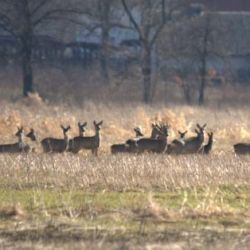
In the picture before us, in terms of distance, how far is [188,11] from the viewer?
58500mm

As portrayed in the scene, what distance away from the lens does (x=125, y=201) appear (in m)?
16.9

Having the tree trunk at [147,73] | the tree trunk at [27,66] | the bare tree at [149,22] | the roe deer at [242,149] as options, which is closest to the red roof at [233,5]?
the bare tree at [149,22]

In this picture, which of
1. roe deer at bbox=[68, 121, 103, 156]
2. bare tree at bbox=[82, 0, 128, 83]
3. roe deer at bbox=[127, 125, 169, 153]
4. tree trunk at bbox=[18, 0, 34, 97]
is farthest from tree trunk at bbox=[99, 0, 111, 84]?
roe deer at bbox=[127, 125, 169, 153]

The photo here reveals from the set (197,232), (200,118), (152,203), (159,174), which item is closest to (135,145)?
(159,174)

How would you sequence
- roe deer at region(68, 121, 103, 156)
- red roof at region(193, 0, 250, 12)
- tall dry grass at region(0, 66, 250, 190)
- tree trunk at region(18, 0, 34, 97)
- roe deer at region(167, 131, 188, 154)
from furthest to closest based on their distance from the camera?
red roof at region(193, 0, 250, 12), tree trunk at region(18, 0, 34, 97), roe deer at region(68, 121, 103, 156), roe deer at region(167, 131, 188, 154), tall dry grass at region(0, 66, 250, 190)

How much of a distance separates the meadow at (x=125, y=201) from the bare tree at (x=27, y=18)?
21.5 metres

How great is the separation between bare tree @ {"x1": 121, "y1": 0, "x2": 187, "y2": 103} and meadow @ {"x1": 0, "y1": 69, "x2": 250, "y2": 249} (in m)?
24.7

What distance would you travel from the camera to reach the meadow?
14016mm

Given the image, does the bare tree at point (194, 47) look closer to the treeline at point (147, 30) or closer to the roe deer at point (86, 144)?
the treeline at point (147, 30)

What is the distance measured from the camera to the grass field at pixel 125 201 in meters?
14.0

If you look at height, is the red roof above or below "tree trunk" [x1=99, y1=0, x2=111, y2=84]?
above

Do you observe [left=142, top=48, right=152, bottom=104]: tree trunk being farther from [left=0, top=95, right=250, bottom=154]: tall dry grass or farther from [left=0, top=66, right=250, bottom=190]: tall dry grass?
[left=0, top=95, right=250, bottom=154]: tall dry grass

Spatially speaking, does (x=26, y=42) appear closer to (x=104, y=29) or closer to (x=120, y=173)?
(x=104, y=29)

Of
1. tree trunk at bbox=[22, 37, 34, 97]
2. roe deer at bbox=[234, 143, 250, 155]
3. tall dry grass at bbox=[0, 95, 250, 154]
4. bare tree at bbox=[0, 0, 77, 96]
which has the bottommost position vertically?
tall dry grass at bbox=[0, 95, 250, 154]
